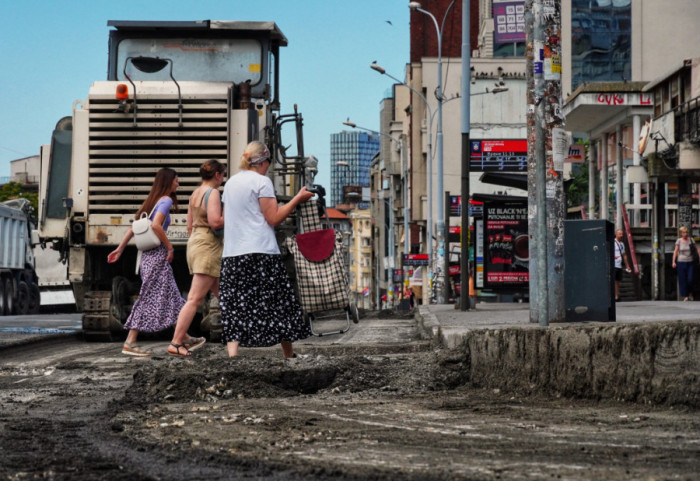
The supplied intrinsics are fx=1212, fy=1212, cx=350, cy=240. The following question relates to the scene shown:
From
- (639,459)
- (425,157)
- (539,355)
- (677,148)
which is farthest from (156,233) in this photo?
(425,157)

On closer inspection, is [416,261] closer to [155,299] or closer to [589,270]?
[589,270]

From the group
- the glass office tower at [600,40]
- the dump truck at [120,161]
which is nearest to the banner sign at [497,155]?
the dump truck at [120,161]

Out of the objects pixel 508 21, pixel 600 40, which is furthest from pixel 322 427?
pixel 508 21

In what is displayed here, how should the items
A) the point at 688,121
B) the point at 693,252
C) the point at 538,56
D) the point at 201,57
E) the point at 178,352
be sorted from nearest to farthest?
1. the point at 178,352
2. the point at 538,56
3. the point at 201,57
4. the point at 693,252
5. the point at 688,121

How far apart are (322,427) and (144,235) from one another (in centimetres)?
658

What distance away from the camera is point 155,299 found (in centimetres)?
1180

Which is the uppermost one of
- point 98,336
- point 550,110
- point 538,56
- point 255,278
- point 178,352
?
point 538,56

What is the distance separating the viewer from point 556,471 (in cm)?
407

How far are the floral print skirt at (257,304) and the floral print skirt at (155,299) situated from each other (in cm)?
256

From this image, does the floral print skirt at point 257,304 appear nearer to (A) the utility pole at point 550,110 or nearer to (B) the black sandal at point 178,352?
(B) the black sandal at point 178,352

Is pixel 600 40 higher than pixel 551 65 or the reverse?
higher

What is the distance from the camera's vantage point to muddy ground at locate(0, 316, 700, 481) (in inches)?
168

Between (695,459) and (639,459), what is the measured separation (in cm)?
20

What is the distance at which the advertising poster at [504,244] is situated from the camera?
21.8m
